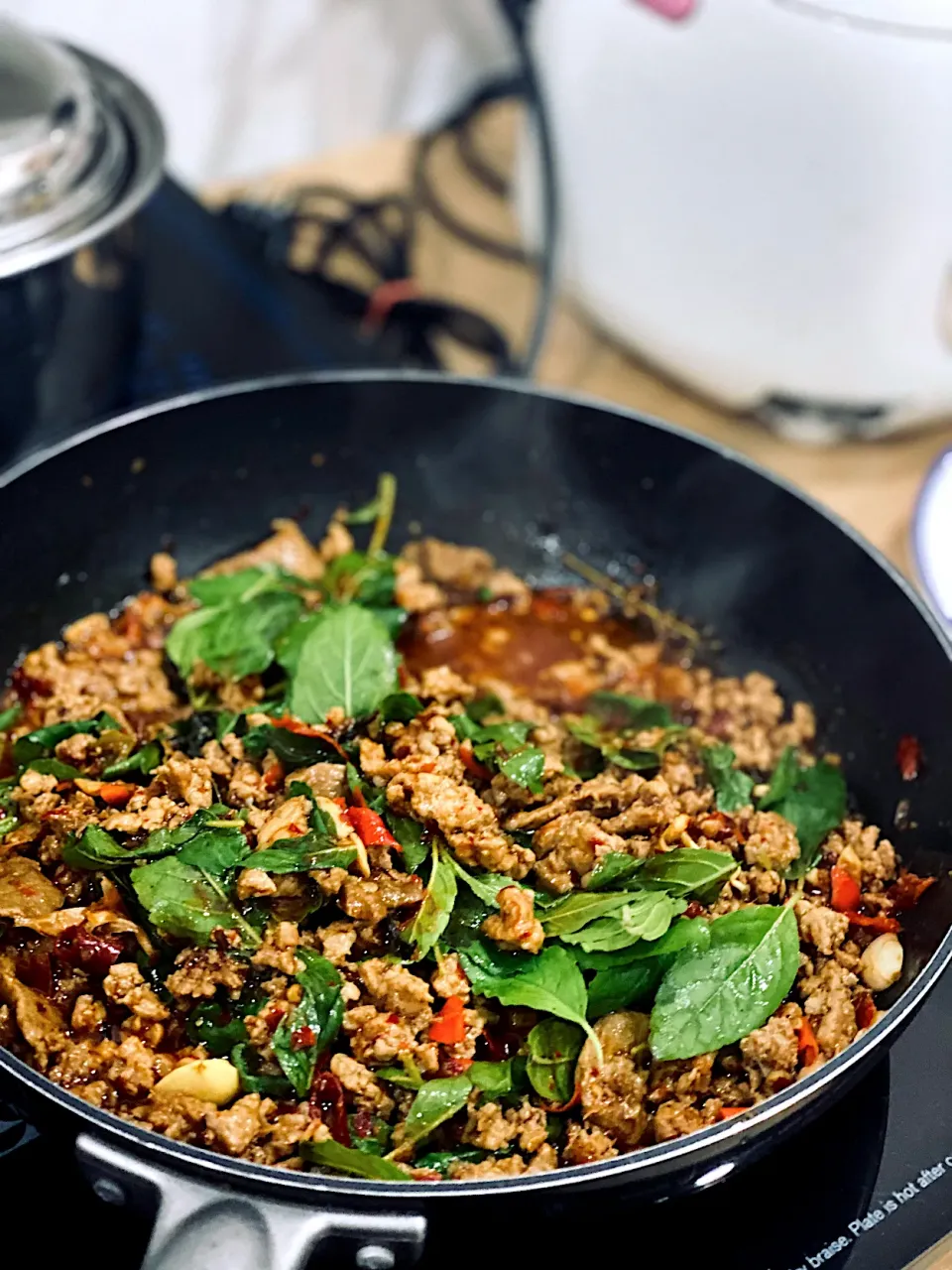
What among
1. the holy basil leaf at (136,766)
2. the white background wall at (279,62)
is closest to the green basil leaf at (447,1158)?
the holy basil leaf at (136,766)

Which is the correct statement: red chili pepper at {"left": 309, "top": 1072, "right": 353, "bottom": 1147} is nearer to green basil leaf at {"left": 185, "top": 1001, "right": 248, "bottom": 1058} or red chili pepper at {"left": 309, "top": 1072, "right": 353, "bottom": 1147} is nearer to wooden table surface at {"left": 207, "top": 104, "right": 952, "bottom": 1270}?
green basil leaf at {"left": 185, "top": 1001, "right": 248, "bottom": 1058}

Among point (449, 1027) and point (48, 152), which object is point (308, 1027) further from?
point (48, 152)

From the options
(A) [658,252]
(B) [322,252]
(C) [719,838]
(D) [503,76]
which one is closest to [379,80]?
(D) [503,76]

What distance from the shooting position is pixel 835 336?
1278 mm

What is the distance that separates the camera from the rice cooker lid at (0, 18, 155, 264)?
1.08m

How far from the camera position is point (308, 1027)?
80 centimetres

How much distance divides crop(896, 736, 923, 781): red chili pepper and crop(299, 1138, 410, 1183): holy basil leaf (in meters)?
0.50

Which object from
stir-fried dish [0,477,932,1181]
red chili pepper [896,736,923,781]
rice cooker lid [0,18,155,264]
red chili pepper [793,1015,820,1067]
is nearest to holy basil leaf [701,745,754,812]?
stir-fried dish [0,477,932,1181]

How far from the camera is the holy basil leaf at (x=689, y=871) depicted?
0.86 metres

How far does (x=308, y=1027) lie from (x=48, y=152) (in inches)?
29.6

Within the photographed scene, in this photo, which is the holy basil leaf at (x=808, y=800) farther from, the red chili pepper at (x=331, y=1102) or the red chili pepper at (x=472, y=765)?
the red chili pepper at (x=331, y=1102)

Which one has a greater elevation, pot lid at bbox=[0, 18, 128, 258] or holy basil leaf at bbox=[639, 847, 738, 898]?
pot lid at bbox=[0, 18, 128, 258]

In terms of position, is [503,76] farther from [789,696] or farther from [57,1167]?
[57,1167]

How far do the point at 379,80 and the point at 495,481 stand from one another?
0.84m
